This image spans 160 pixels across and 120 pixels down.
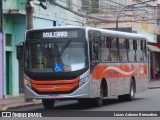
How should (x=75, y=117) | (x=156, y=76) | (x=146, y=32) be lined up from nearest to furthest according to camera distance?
1. (x=75, y=117)
2. (x=146, y=32)
3. (x=156, y=76)

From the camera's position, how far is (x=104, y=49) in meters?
22.4

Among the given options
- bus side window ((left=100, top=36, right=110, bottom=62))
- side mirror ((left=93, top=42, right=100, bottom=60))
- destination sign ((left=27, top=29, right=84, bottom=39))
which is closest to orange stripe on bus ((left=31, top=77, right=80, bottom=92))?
side mirror ((left=93, top=42, right=100, bottom=60))

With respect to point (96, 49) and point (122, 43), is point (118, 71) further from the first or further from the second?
point (96, 49)

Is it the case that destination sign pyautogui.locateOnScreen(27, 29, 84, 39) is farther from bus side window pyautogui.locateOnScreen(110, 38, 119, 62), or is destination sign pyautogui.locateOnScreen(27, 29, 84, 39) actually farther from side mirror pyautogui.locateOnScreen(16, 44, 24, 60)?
bus side window pyautogui.locateOnScreen(110, 38, 119, 62)

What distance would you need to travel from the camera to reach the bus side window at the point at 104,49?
72.8 ft

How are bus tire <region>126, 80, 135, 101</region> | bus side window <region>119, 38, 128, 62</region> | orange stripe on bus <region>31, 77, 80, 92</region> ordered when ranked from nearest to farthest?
orange stripe on bus <region>31, 77, 80, 92</region> → bus side window <region>119, 38, 128, 62</region> → bus tire <region>126, 80, 135, 101</region>

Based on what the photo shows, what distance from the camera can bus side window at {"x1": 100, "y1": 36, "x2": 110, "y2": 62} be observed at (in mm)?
22178

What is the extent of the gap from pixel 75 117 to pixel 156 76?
4654 centimetres

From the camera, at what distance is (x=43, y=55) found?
2078cm

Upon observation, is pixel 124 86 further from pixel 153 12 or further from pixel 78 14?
pixel 153 12

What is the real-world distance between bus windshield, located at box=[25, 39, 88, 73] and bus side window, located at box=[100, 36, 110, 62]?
5.84 feet

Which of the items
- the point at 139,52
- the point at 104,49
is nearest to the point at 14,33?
the point at 139,52

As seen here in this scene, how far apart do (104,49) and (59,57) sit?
105 inches

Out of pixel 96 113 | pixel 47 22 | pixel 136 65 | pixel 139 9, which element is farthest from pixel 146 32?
Answer: pixel 96 113
